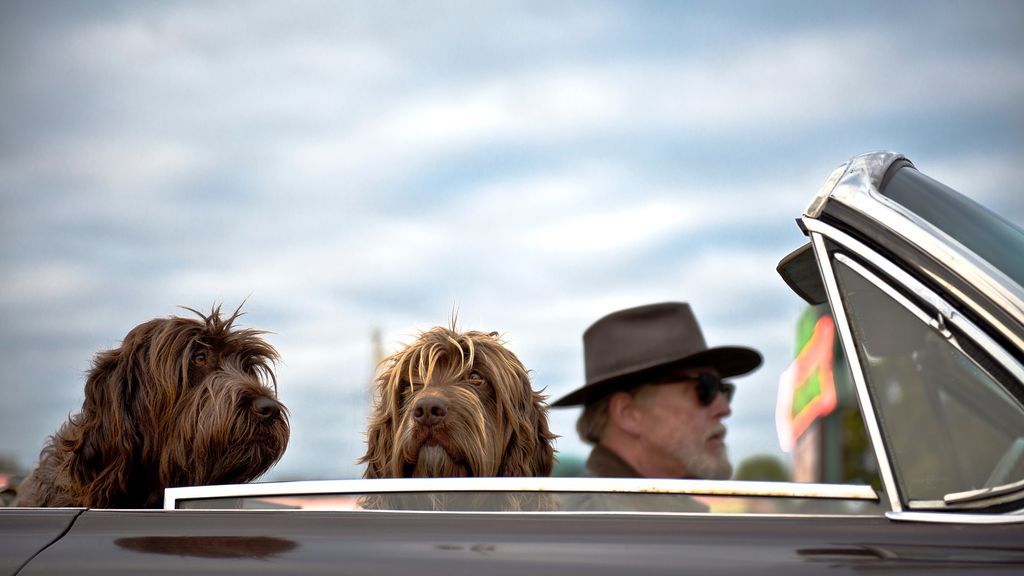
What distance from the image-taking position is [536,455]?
3385mm

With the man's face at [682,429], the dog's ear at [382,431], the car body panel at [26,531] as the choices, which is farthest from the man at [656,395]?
the car body panel at [26,531]

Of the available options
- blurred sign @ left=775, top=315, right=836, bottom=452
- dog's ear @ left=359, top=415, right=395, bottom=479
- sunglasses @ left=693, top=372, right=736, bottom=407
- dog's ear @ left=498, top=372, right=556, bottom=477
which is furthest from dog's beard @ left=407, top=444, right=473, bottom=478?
blurred sign @ left=775, top=315, right=836, bottom=452

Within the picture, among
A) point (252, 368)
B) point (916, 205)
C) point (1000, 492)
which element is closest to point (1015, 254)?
point (916, 205)

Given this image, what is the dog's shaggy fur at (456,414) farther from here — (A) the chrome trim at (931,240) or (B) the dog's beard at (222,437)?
(A) the chrome trim at (931,240)

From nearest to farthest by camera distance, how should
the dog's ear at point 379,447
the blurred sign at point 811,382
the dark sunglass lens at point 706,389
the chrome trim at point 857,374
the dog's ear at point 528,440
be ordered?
the chrome trim at point 857,374, the dog's ear at point 379,447, the dog's ear at point 528,440, the dark sunglass lens at point 706,389, the blurred sign at point 811,382

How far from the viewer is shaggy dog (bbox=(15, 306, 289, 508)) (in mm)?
2592

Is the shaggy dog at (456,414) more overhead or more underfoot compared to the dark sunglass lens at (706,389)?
more underfoot

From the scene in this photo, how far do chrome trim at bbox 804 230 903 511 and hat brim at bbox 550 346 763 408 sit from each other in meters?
3.29

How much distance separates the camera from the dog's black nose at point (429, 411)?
302 cm

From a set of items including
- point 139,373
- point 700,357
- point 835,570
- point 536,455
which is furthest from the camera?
point 700,357

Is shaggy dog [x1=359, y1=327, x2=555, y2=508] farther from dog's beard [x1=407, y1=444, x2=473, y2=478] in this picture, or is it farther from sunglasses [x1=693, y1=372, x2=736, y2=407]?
sunglasses [x1=693, y1=372, x2=736, y2=407]

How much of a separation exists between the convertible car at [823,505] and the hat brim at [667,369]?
11.0ft

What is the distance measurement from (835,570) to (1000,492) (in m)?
0.38

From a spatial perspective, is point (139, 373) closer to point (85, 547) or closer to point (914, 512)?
point (85, 547)
